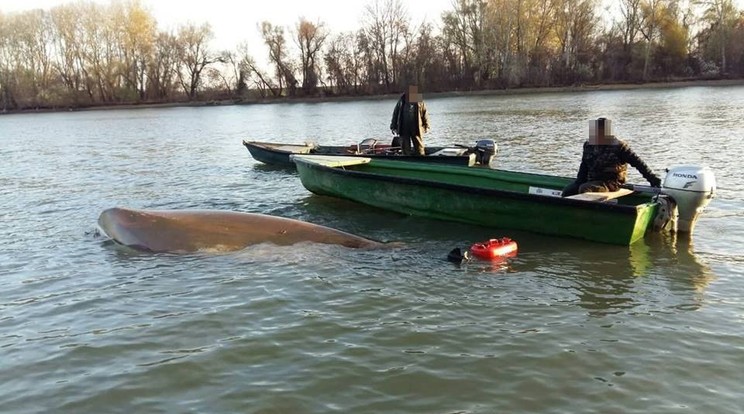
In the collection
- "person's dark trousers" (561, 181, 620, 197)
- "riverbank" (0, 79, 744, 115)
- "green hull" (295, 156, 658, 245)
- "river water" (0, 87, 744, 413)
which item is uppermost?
"riverbank" (0, 79, 744, 115)

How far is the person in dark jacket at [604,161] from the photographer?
8.77m

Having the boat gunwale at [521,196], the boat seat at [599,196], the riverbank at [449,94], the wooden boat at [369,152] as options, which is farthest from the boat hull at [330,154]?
the riverbank at [449,94]

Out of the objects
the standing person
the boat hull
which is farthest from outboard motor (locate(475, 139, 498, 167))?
the standing person

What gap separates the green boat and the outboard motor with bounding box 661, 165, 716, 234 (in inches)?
5.2

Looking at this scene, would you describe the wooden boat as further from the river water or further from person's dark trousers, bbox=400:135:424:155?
the river water

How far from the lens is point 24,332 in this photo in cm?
630

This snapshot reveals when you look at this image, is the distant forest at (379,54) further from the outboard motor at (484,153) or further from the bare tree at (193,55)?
the outboard motor at (484,153)

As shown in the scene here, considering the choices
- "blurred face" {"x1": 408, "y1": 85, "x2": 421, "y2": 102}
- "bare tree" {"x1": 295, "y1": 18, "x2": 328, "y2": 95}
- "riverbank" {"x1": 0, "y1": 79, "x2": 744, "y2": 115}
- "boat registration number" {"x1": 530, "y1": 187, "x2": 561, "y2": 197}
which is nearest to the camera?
"boat registration number" {"x1": 530, "y1": 187, "x2": 561, "y2": 197}

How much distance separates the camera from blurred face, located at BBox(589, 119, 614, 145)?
28.6 feet

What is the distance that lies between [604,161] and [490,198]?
1.74 m

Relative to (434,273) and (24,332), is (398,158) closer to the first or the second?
(434,273)

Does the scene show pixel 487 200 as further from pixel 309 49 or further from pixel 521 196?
pixel 309 49

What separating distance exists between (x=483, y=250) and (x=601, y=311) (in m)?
1.96

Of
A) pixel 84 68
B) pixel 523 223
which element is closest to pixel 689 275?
pixel 523 223
